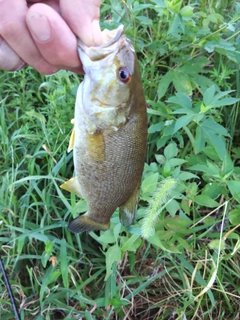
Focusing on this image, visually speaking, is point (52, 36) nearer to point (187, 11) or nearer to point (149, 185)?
point (149, 185)

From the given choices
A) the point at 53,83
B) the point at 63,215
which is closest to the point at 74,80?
the point at 53,83

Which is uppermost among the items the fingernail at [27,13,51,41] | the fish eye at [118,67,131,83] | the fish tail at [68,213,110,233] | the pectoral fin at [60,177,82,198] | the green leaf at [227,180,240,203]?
the fingernail at [27,13,51,41]

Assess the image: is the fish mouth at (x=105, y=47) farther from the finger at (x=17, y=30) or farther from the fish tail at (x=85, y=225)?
the fish tail at (x=85, y=225)

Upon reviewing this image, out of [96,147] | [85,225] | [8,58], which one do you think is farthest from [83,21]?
[85,225]

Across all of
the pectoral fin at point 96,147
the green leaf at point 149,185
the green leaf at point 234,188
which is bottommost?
the green leaf at point 234,188

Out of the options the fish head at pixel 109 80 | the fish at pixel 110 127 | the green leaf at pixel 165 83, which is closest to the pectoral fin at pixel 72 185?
the fish at pixel 110 127

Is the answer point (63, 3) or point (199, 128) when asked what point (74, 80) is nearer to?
point (199, 128)

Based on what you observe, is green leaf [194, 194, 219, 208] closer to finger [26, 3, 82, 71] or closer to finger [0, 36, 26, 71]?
finger [26, 3, 82, 71]

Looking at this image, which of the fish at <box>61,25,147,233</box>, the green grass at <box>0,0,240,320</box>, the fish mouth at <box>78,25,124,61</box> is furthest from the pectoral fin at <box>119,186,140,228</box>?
the fish mouth at <box>78,25,124,61</box>
